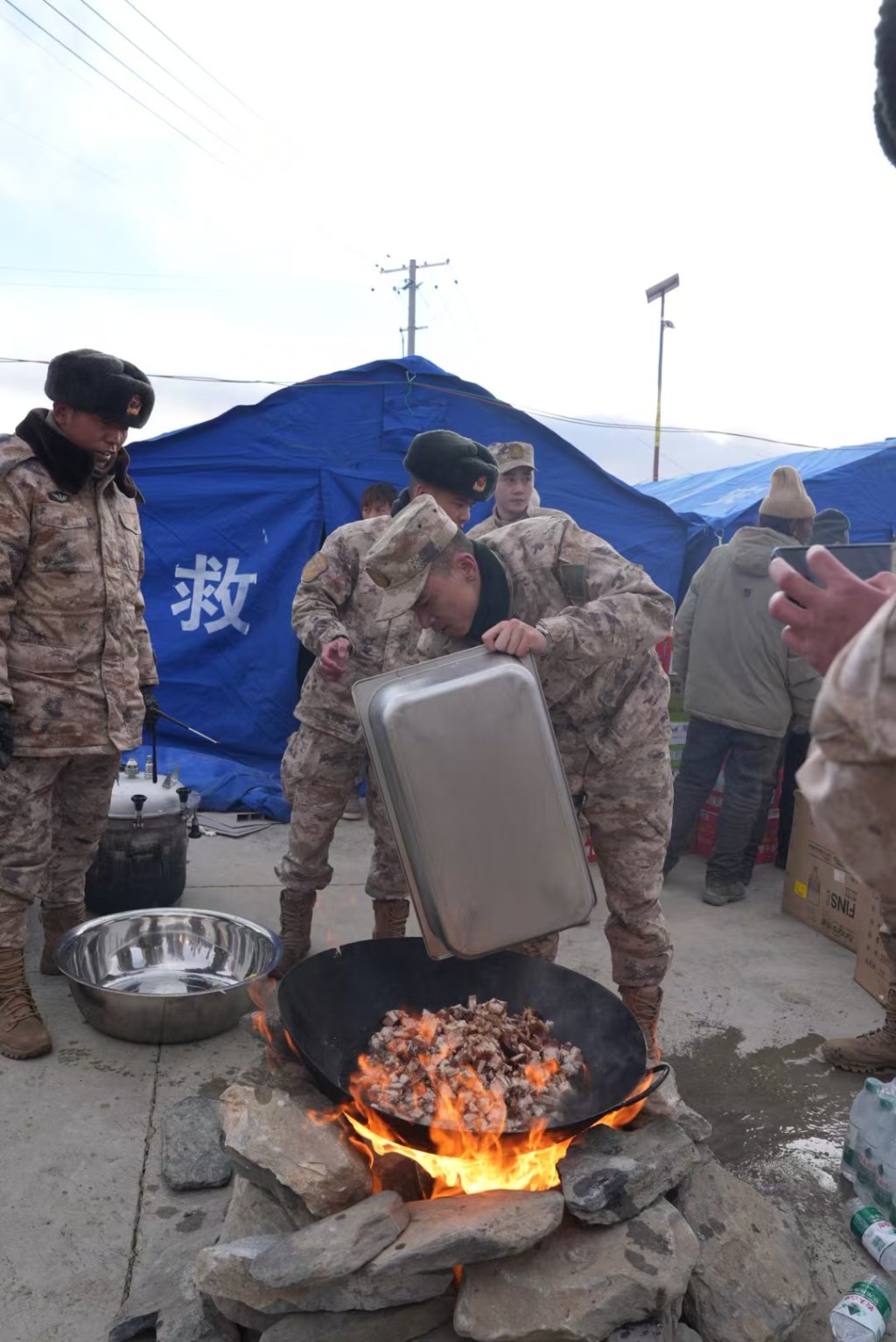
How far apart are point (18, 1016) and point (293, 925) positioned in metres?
1.04

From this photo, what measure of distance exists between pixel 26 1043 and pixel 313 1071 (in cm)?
146

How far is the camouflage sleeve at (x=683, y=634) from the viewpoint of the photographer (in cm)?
513

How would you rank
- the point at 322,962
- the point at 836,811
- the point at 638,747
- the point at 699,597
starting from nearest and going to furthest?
the point at 836,811
the point at 322,962
the point at 638,747
the point at 699,597

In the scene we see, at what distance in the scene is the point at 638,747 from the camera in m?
2.65

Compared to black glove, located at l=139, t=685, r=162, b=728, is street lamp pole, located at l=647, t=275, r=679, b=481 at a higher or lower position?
higher

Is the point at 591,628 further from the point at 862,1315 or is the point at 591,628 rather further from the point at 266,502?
the point at 266,502

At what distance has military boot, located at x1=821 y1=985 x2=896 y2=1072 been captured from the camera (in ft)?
10.2

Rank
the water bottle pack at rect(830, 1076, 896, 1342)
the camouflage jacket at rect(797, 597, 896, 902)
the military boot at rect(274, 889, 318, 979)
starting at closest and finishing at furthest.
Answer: the camouflage jacket at rect(797, 597, 896, 902) → the water bottle pack at rect(830, 1076, 896, 1342) → the military boot at rect(274, 889, 318, 979)

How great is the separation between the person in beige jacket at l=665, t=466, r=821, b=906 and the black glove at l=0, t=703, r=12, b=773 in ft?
11.0

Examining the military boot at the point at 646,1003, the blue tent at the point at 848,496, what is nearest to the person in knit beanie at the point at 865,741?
the military boot at the point at 646,1003

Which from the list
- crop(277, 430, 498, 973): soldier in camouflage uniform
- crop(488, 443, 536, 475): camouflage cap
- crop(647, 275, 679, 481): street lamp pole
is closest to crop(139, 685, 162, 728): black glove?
crop(277, 430, 498, 973): soldier in camouflage uniform

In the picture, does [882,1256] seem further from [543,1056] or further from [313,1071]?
[313,1071]

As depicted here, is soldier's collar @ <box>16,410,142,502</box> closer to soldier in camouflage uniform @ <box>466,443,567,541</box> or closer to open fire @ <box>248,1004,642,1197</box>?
open fire @ <box>248,1004,642,1197</box>

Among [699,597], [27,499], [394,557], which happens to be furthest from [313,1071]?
[699,597]
